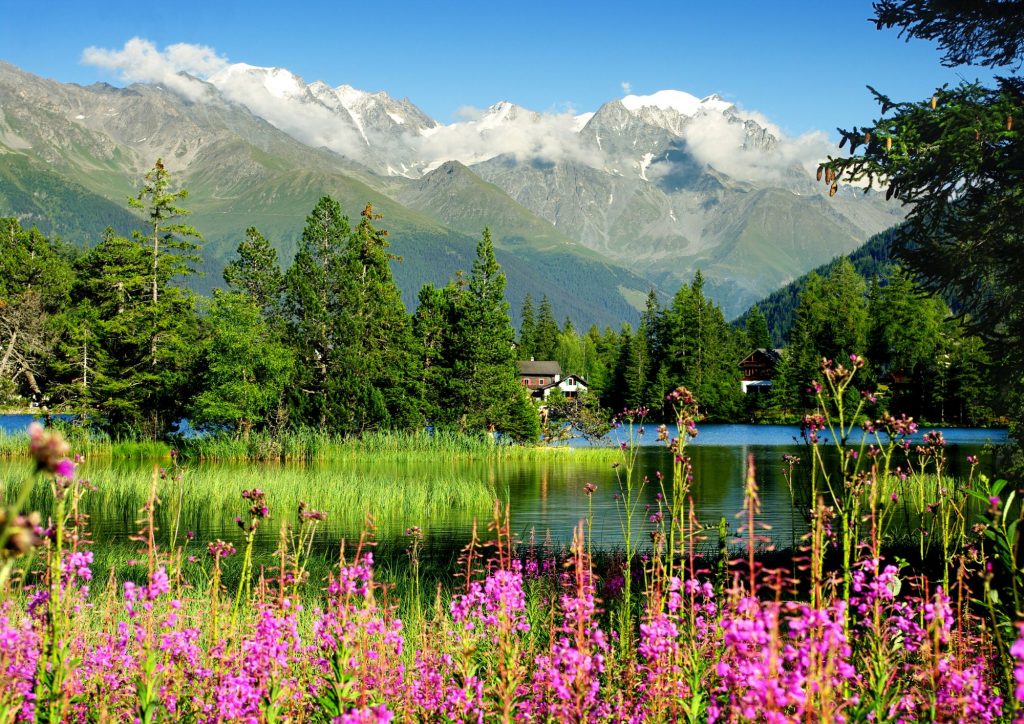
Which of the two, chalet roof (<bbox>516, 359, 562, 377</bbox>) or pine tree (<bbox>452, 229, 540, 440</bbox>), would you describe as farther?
chalet roof (<bbox>516, 359, 562, 377</bbox>)

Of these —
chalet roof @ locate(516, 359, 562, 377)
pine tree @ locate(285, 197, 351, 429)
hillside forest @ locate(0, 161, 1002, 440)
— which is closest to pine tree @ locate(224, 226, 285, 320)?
hillside forest @ locate(0, 161, 1002, 440)

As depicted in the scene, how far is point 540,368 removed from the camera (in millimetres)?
127312

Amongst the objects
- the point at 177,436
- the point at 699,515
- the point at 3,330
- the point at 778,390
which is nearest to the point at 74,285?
the point at 3,330

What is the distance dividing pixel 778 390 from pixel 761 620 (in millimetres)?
94486

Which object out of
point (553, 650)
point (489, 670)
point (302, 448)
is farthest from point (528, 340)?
point (553, 650)

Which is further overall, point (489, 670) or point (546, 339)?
point (546, 339)

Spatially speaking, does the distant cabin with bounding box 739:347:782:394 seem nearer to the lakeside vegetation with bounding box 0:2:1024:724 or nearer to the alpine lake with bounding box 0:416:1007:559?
the lakeside vegetation with bounding box 0:2:1024:724

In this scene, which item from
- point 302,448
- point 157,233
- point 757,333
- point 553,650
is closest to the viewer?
point 553,650

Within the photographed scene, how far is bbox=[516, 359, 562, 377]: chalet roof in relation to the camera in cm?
12544

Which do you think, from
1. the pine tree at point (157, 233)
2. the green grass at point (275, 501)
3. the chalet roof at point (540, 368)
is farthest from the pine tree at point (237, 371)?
the chalet roof at point (540, 368)

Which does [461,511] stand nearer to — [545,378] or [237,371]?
[237,371]

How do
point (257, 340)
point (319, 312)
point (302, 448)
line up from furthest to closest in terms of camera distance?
1. point (319, 312)
2. point (257, 340)
3. point (302, 448)

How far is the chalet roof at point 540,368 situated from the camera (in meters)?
125

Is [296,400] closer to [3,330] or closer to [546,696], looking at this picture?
[3,330]
